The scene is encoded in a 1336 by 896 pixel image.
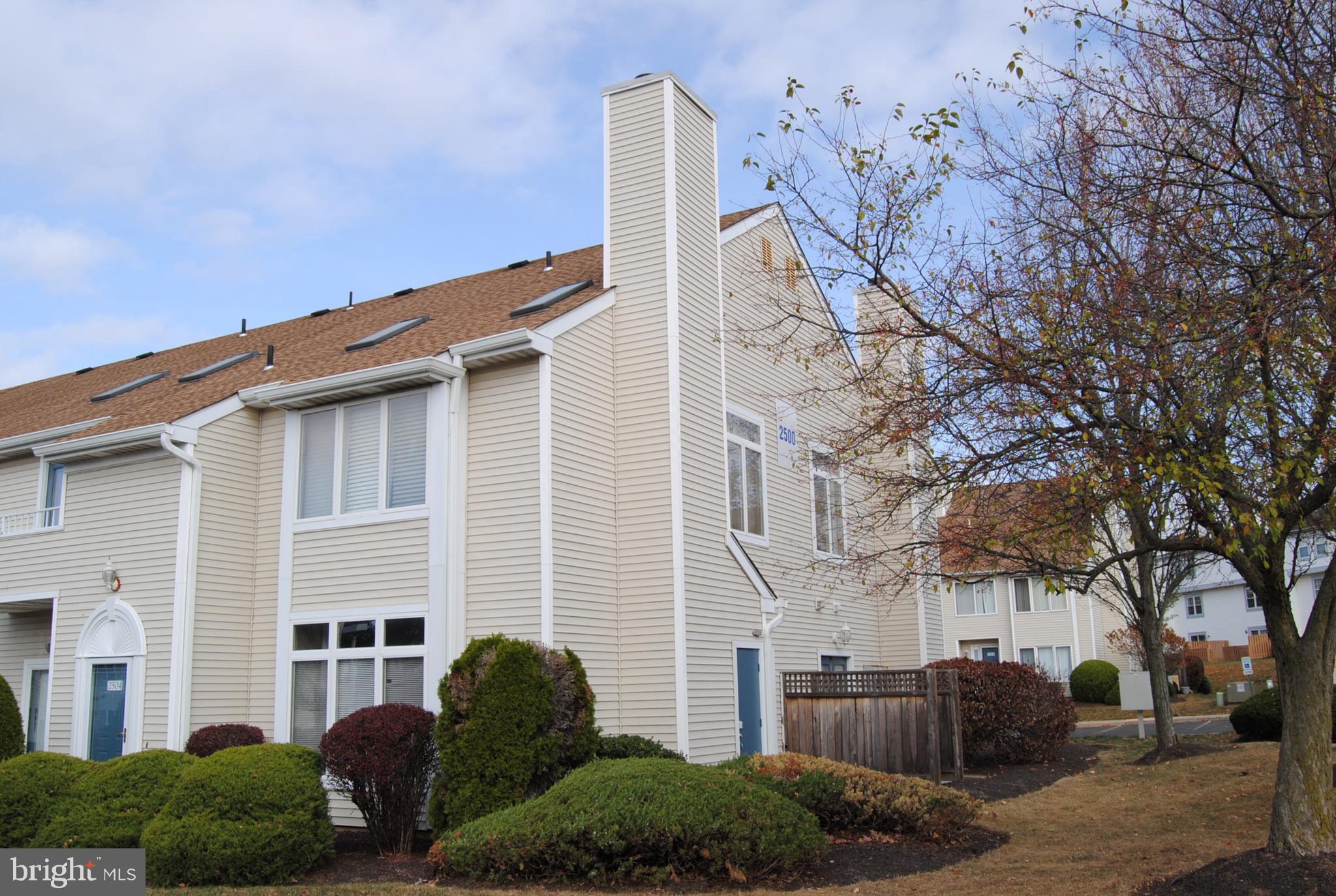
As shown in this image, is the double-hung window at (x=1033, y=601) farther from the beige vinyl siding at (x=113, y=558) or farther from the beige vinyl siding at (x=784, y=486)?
the beige vinyl siding at (x=113, y=558)

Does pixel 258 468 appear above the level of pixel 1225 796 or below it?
above

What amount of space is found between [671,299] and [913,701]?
645 centimetres

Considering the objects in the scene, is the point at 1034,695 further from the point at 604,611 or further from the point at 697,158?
the point at 697,158

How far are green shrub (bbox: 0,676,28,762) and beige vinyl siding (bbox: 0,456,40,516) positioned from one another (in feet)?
13.0

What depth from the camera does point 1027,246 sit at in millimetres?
9859

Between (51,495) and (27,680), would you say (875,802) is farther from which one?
(27,680)

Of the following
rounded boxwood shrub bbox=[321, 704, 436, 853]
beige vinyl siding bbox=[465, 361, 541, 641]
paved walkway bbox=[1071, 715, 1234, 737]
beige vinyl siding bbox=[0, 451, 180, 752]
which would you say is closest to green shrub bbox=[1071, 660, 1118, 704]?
paved walkway bbox=[1071, 715, 1234, 737]

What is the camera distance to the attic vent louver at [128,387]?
61.6ft

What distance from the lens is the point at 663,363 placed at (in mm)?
14734

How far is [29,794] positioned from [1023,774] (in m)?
13.0

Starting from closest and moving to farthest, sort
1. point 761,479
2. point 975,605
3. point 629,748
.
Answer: point 629,748
point 761,479
point 975,605

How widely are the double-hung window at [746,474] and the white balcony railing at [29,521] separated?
996 cm

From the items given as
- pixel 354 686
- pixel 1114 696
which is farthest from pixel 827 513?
pixel 1114 696

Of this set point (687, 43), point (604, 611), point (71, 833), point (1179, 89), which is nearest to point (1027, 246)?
point (1179, 89)
